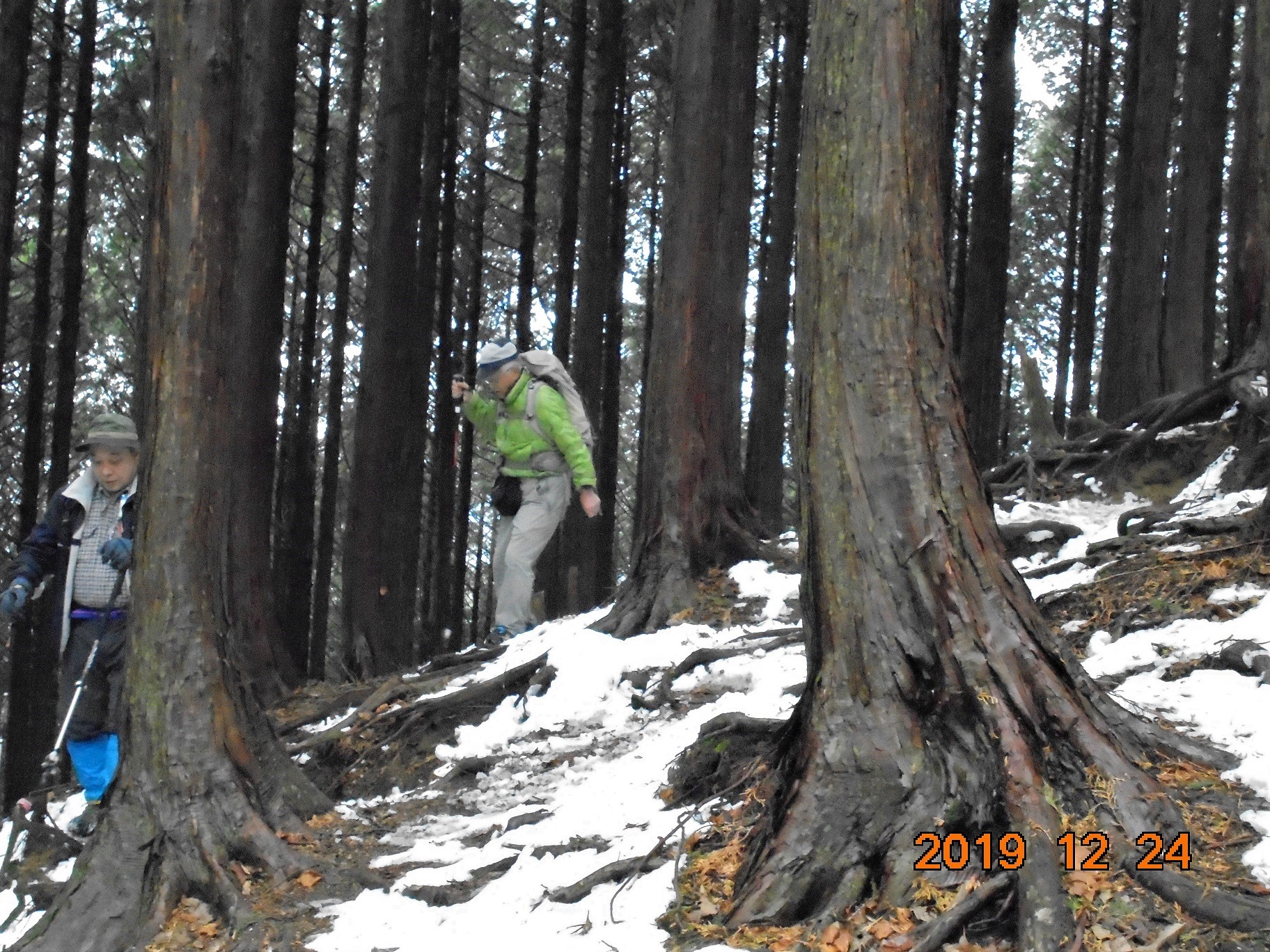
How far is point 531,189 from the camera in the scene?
1805 cm

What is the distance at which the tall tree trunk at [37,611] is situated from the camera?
11906 mm

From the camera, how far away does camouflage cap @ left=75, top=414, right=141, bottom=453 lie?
5688 millimetres

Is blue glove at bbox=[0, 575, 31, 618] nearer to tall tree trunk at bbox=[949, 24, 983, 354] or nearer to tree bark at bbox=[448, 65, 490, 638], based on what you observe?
tall tree trunk at bbox=[949, 24, 983, 354]

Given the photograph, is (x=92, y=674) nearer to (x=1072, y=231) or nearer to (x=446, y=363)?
(x=446, y=363)

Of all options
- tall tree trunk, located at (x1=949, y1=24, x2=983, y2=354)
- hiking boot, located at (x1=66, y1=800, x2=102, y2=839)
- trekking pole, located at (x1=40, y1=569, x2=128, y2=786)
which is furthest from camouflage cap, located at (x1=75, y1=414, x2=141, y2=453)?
tall tree trunk, located at (x1=949, y1=24, x2=983, y2=354)

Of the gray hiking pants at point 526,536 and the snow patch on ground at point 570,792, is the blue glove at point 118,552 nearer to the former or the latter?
the snow patch on ground at point 570,792

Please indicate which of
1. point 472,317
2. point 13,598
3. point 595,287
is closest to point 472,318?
point 472,317

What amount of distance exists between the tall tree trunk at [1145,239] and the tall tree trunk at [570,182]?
721 centimetres

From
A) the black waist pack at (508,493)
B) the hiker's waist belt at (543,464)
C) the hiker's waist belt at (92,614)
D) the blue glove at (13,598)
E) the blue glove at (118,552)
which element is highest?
the hiker's waist belt at (543,464)

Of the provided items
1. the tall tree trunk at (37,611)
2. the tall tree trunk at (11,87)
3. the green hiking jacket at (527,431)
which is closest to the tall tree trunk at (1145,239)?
the green hiking jacket at (527,431)

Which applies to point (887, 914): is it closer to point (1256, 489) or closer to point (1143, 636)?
point (1143, 636)

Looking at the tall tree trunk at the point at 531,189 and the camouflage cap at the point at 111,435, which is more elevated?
the tall tree trunk at the point at 531,189

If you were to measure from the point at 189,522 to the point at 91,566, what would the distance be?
1290mm

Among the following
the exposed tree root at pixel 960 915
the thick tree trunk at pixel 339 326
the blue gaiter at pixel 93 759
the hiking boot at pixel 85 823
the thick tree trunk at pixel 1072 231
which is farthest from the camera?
the thick tree trunk at pixel 1072 231
